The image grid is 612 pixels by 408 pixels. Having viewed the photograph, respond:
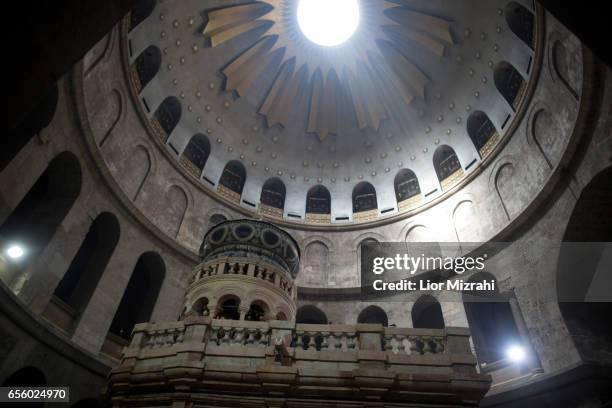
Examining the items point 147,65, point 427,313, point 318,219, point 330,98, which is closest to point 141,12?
point 147,65

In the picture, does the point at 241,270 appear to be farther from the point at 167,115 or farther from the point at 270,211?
the point at 167,115

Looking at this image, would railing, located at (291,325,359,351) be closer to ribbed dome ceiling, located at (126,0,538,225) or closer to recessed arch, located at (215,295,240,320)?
recessed arch, located at (215,295,240,320)

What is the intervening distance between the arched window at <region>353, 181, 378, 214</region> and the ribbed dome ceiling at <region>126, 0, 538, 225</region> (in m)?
0.06

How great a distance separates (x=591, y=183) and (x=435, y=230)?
7.51 m

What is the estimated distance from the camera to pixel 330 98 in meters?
23.9

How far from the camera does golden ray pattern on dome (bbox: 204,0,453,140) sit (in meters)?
20.5

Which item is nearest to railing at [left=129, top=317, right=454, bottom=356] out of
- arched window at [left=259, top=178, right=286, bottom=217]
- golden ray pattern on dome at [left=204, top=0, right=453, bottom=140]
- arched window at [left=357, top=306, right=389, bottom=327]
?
arched window at [left=357, top=306, right=389, bottom=327]

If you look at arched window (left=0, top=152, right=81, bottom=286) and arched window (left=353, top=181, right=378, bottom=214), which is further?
arched window (left=353, top=181, right=378, bottom=214)

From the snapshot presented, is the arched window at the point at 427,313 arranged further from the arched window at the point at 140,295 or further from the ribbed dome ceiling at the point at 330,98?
the arched window at the point at 140,295

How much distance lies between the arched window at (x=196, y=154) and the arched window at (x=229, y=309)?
10.5 meters

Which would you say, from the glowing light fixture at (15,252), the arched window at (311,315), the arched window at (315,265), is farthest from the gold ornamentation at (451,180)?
the glowing light fixture at (15,252)

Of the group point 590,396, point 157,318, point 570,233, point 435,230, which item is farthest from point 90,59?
point 590,396

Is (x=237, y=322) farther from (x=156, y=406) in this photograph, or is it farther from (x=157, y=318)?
(x=157, y=318)

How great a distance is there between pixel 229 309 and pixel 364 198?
43.4ft
